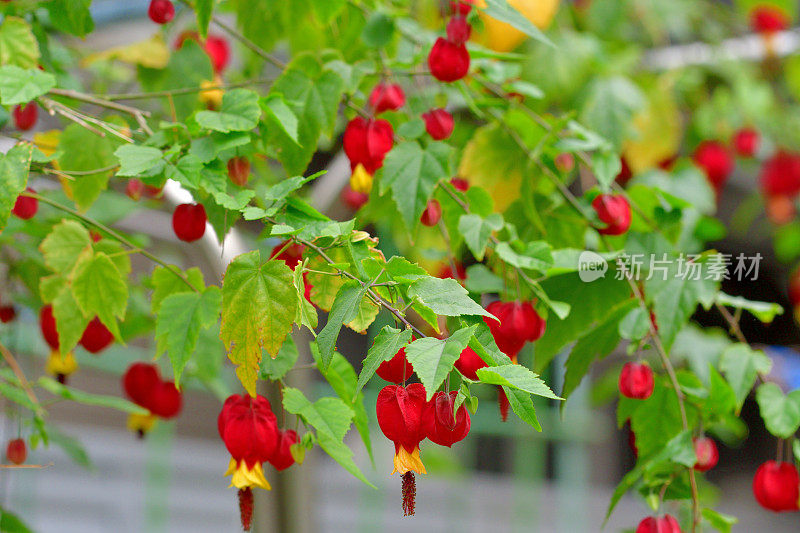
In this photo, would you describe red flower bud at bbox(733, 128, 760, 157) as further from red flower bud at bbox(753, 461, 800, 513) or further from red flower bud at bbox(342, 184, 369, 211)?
red flower bud at bbox(753, 461, 800, 513)

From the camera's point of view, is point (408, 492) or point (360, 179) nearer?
point (408, 492)

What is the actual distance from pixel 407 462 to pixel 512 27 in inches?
31.4

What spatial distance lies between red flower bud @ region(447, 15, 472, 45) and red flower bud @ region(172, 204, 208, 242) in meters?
0.24

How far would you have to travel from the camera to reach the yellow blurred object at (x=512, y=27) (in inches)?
48.6

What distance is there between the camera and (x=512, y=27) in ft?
3.93

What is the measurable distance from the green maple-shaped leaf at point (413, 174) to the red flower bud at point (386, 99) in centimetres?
9

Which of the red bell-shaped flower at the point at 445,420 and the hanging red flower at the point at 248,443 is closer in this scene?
the red bell-shaped flower at the point at 445,420

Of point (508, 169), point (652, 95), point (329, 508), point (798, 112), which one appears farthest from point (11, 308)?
point (329, 508)

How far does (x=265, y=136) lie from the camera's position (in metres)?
0.72

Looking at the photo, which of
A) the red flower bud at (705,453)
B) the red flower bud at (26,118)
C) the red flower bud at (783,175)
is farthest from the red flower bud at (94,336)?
the red flower bud at (783,175)

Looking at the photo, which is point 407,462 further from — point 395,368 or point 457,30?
point 457,30

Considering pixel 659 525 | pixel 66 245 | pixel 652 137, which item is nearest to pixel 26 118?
pixel 66 245

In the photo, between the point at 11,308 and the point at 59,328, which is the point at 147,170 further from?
the point at 11,308

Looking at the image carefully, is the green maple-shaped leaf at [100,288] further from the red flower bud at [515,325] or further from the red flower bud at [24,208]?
the red flower bud at [515,325]
